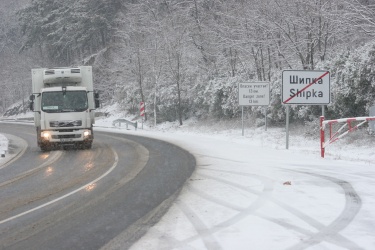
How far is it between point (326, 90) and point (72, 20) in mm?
52608

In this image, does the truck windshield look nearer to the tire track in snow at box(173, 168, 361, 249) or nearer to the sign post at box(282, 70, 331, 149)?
the sign post at box(282, 70, 331, 149)

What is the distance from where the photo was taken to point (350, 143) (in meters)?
16.7

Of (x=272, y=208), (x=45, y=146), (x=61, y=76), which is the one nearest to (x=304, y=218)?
(x=272, y=208)

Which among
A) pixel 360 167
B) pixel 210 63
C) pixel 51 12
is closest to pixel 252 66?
pixel 210 63

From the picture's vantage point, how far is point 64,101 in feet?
56.5

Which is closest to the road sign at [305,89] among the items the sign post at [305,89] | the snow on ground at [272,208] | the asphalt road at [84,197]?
the sign post at [305,89]

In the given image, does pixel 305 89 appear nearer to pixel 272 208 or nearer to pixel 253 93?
pixel 253 93

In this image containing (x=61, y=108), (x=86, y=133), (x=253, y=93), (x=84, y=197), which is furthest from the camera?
(x=253, y=93)

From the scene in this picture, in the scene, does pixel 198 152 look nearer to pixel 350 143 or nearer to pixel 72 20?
pixel 350 143

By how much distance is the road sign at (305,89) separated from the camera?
14711 mm

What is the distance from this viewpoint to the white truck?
55.7 feet

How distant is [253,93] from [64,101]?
33.2 ft

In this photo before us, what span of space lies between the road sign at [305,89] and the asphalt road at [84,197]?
4.41m

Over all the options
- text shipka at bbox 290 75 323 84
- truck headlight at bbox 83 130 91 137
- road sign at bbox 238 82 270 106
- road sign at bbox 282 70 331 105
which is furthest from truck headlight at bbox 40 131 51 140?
text shipka at bbox 290 75 323 84
